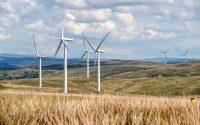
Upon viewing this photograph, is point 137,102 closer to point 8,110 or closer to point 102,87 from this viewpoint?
point 8,110

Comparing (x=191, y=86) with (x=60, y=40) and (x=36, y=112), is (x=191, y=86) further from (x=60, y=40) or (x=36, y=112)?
(x=36, y=112)

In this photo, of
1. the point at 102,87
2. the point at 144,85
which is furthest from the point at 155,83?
the point at 102,87

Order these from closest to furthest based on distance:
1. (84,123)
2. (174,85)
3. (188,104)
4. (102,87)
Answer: (84,123)
(188,104)
(174,85)
(102,87)

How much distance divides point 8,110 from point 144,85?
523ft

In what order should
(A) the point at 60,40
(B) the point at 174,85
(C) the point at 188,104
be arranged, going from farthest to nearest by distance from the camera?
(B) the point at 174,85
(A) the point at 60,40
(C) the point at 188,104

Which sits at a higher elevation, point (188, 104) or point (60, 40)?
point (60, 40)

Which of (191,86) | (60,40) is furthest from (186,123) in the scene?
(191,86)

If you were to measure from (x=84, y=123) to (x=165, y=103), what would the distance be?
33.9ft

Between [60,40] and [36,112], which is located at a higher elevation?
[60,40]

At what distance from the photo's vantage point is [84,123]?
14.6 meters

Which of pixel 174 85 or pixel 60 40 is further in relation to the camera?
pixel 174 85

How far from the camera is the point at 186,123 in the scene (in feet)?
51.9

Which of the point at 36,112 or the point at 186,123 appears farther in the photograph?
the point at 36,112

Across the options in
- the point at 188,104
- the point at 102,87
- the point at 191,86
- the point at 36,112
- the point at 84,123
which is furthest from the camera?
the point at 102,87
